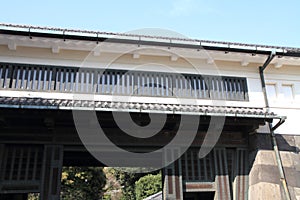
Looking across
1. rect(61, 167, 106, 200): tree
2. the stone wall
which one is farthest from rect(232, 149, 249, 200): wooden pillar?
rect(61, 167, 106, 200): tree

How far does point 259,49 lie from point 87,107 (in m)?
5.77

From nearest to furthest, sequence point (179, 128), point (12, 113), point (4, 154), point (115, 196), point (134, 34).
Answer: point (12, 113), point (4, 154), point (179, 128), point (134, 34), point (115, 196)

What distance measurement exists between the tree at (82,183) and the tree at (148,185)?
3451 mm

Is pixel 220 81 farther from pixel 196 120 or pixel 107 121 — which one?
pixel 107 121

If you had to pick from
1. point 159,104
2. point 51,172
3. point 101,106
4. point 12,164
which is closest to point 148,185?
point 159,104

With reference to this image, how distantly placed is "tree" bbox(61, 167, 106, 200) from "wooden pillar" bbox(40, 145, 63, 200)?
42.2ft

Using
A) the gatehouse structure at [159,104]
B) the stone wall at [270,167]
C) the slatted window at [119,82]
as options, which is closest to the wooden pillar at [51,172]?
the gatehouse structure at [159,104]

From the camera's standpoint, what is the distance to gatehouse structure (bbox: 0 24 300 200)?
6902 mm

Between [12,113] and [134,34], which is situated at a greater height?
[134,34]

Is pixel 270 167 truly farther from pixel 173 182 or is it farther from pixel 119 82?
pixel 119 82

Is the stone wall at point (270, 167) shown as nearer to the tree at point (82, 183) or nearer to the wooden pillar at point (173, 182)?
the wooden pillar at point (173, 182)

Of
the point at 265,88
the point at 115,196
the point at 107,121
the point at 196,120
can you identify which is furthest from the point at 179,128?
the point at 115,196

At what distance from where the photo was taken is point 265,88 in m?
8.98

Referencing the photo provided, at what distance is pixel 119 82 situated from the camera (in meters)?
8.19
